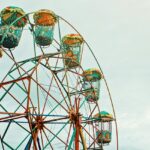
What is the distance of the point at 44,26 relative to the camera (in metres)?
27.3

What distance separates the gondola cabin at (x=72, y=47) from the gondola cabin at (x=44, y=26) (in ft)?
7.55

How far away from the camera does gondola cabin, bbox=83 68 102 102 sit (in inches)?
1200

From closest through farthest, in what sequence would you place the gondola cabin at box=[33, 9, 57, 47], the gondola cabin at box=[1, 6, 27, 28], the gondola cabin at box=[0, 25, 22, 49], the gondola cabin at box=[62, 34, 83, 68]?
the gondola cabin at box=[0, 25, 22, 49]
the gondola cabin at box=[1, 6, 27, 28]
the gondola cabin at box=[33, 9, 57, 47]
the gondola cabin at box=[62, 34, 83, 68]

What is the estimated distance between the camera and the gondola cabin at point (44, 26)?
27109mm

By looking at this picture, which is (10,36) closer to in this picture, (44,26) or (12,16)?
(12,16)

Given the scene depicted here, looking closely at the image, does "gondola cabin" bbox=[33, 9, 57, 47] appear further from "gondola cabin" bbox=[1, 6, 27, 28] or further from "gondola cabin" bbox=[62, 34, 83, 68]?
"gondola cabin" bbox=[62, 34, 83, 68]

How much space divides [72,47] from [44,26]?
127 inches

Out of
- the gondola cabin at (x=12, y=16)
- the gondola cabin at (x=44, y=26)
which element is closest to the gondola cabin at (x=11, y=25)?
the gondola cabin at (x=12, y=16)

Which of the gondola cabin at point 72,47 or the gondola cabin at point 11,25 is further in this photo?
the gondola cabin at point 72,47

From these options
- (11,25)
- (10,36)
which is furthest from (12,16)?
(11,25)

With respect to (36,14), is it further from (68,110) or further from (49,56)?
(68,110)

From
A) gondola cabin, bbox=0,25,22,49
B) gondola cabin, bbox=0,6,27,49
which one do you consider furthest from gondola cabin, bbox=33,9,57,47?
gondola cabin, bbox=0,25,22,49

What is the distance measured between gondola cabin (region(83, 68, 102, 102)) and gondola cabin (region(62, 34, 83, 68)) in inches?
43.5

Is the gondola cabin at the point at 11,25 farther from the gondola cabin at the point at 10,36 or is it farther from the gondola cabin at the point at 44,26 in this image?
the gondola cabin at the point at 44,26
